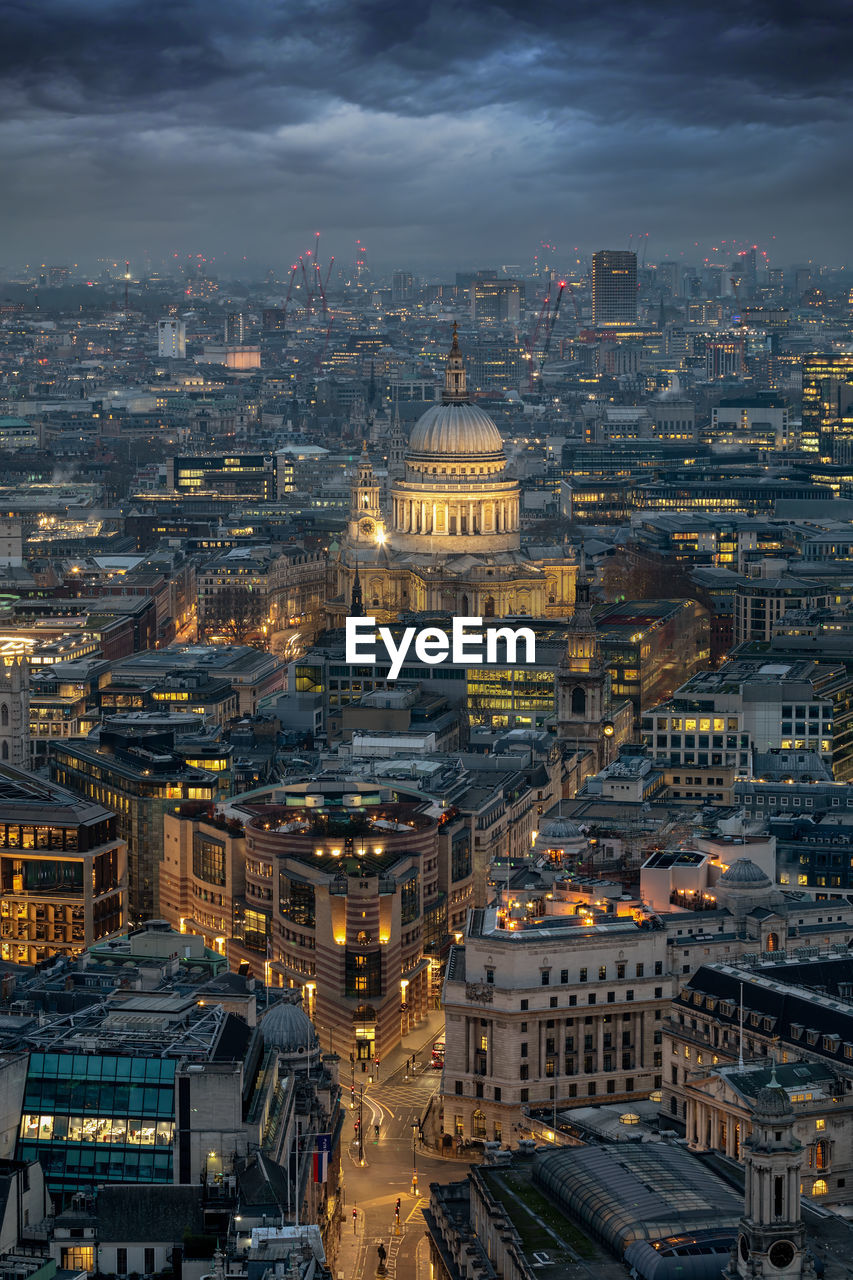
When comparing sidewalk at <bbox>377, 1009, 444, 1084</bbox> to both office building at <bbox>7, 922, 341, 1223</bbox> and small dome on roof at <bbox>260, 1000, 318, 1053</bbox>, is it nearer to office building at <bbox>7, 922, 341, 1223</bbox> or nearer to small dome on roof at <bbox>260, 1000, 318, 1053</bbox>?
small dome on roof at <bbox>260, 1000, 318, 1053</bbox>

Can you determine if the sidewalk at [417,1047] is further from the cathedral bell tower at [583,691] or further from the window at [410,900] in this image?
the cathedral bell tower at [583,691]

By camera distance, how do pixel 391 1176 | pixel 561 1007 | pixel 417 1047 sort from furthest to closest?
pixel 417 1047
pixel 561 1007
pixel 391 1176

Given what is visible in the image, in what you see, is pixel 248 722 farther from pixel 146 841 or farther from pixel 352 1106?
pixel 352 1106

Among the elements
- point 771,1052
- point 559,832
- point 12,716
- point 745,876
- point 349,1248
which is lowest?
point 349,1248

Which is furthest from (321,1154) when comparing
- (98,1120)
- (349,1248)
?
(98,1120)

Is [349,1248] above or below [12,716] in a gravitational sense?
below

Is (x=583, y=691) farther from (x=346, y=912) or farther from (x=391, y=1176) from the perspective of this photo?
(x=391, y=1176)

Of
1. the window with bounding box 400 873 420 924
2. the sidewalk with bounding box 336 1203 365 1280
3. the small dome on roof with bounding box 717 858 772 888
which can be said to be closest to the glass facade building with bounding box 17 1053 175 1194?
the sidewalk with bounding box 336 1203 365 1280
